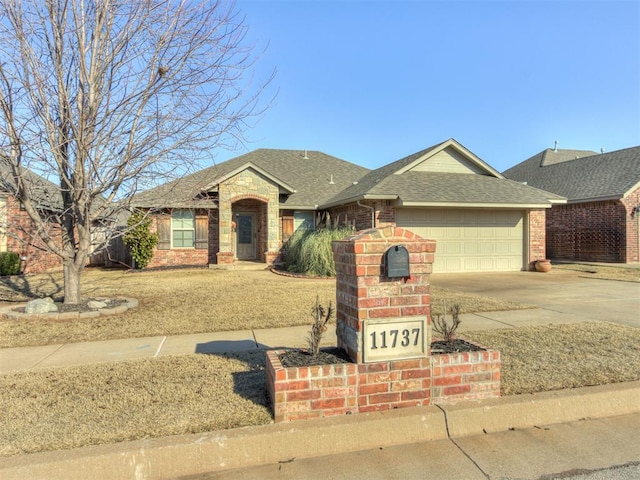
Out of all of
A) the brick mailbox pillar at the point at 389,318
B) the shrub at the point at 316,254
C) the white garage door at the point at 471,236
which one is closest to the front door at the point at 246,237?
the shrub at the point at 316,254

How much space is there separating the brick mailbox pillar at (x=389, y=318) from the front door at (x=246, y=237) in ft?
51.6

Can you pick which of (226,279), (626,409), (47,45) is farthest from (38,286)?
(626,409)

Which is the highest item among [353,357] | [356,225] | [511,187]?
[511,187]

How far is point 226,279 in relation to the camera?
1261cm

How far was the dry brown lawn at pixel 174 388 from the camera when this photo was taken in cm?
308

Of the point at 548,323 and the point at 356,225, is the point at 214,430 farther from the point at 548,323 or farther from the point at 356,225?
the point at 356,225

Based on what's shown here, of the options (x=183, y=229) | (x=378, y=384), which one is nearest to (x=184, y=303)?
(x=378, y=384)

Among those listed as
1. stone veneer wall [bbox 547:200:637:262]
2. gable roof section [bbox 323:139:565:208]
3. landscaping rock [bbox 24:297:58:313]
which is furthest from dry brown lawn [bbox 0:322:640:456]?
stone veneer wall [bbox 547:200:637:262]

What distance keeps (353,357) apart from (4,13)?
24.0 ft

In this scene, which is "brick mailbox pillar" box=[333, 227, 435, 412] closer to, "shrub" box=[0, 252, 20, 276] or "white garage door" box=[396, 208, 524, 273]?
"white garage door" box=[396, 208, 524, 273]

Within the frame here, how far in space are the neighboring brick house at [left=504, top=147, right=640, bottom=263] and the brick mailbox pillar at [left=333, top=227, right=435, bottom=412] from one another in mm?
17638

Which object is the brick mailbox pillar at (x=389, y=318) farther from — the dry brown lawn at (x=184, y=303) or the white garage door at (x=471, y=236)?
the white garage door at (x=471, y=236)

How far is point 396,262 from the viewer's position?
3.30 metres

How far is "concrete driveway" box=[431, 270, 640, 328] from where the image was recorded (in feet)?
23.8
